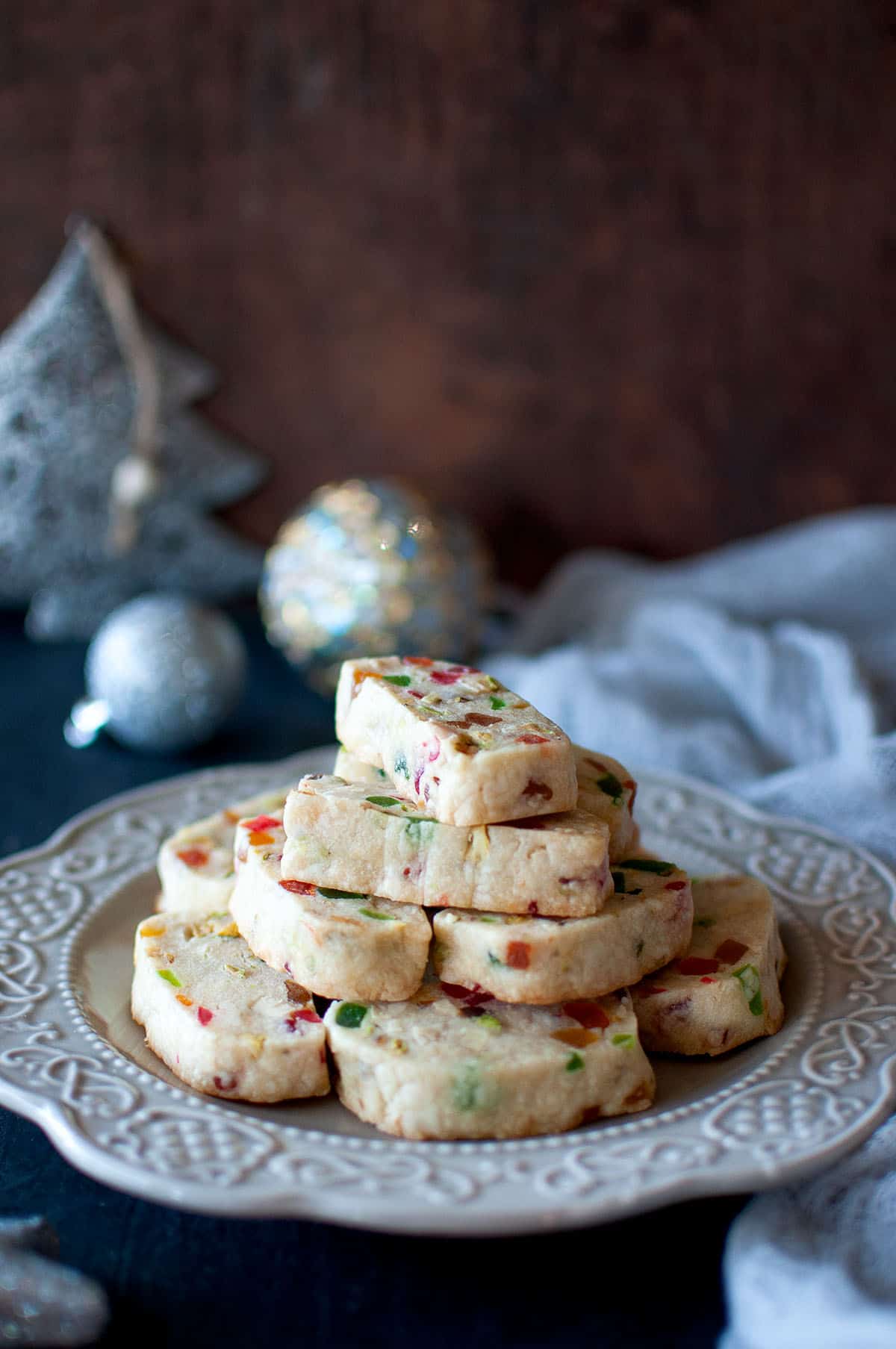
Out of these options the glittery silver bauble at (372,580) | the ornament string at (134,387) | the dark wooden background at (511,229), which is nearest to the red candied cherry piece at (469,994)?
the glittery silver bauble at (372,580)

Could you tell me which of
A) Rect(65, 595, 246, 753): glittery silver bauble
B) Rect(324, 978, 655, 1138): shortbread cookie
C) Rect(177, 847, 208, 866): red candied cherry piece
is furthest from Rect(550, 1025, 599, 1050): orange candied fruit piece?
Rect(65, 595, 246, 753): glittery silver bauble

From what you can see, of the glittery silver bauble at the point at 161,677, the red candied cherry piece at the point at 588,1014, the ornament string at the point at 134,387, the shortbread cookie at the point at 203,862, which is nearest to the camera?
the red candied cherry piece at the point at 588,1014

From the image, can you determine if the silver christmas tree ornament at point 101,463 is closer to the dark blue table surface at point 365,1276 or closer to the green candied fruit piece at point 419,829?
the green candied fruit piece at point 419,829

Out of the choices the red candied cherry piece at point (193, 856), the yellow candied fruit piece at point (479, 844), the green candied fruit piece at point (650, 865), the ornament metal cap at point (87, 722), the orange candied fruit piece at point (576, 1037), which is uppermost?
the yellow candied fruit piece at point (479, 844)

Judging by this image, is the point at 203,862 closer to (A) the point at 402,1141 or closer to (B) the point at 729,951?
(A) the point at 402,1141

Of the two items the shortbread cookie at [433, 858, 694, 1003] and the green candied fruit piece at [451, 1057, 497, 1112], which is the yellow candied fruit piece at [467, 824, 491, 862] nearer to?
the shortbread cookie at [433, 858, 694, 1003]

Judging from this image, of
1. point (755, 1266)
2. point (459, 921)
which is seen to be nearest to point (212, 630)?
point (459, 921)

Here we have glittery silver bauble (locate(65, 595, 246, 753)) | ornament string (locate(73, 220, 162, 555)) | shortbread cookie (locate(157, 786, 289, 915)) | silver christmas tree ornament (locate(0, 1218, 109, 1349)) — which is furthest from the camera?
ornament string (locate(73, 220, 162, 555))
